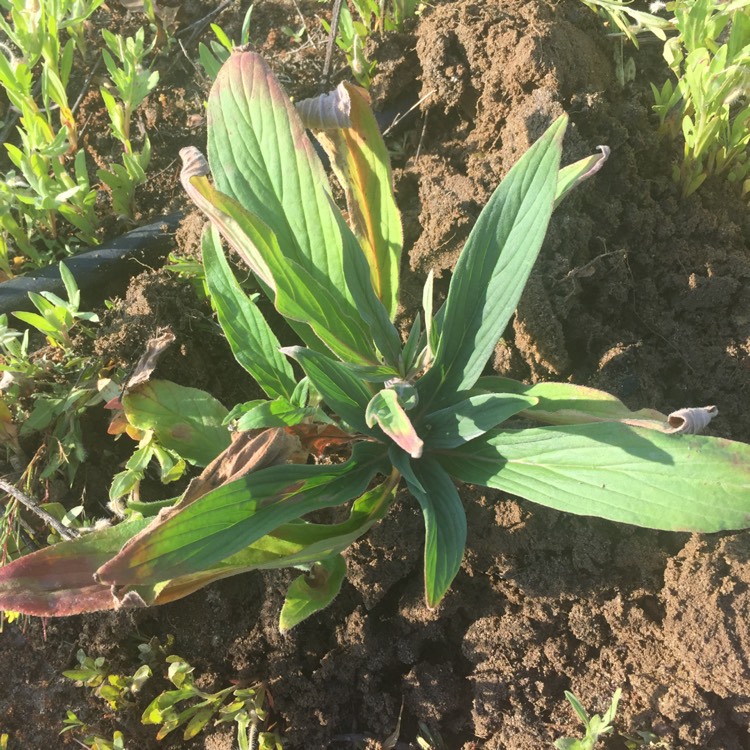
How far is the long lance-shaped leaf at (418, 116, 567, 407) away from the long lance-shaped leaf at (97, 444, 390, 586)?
346mm

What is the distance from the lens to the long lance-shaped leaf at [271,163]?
1.23 m

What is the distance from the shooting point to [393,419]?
42.1 inches

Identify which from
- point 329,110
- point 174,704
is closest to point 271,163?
point 329,110

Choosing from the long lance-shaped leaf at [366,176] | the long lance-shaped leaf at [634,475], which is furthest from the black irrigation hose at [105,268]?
the long lance-shaped leaf at [634,475]

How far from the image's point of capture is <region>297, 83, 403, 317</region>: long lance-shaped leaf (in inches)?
51.1

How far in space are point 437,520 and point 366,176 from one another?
0.79 metres

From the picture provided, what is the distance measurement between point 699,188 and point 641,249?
0.88 feet

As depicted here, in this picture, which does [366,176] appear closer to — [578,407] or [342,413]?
[342,413]

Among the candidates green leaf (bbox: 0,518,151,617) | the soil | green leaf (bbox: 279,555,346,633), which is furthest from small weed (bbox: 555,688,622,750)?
green leaf (bbox: 0,518,151,617)

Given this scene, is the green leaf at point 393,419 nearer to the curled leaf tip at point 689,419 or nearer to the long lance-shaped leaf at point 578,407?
the long lance-shaped leaf at point 578,407

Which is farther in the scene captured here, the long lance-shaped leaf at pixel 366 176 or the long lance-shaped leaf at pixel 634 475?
the long lance-shaped leaf at pixel 366 176

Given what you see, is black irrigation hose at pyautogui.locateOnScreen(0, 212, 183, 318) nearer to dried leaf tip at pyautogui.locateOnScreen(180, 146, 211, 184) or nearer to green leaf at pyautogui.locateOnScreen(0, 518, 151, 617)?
dried leaf tip at pyautogui.locateOnScreen(180, 146, 211, 184)

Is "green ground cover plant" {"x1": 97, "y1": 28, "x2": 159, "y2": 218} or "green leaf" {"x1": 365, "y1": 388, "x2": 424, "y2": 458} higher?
"green ground cover plant" {"x1": 97, "y1": 28, "x2": 159, "y2": 218}

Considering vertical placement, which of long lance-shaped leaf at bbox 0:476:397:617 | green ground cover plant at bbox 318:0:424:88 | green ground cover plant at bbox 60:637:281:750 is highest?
green ground cover plant at bbox 318:0:424:88
